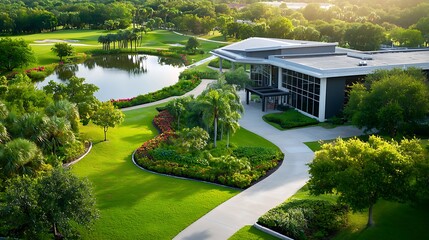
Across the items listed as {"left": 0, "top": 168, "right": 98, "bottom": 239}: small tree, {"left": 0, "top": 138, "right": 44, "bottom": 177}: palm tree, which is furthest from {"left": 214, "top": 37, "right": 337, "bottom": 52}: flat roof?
{"left": 0, "top": 168, "right": 98, "bottom": 239}: small tree

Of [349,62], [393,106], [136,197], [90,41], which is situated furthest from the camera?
[90,41]

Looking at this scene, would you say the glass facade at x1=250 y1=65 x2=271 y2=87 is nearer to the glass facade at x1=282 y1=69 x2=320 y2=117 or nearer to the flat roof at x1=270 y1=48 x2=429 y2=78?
the flat roof at x1=270 y1=48 x2=429 y2=78

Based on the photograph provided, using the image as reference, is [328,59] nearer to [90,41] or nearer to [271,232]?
[271,232]

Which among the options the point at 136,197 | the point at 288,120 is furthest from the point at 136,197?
the point at 288,120

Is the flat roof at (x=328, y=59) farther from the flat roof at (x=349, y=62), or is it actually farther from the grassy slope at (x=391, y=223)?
the grassy slope at (x=391, y=223)

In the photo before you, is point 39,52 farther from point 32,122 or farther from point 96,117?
point 32,122

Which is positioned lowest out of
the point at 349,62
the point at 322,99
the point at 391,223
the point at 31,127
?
the point at 391,223
